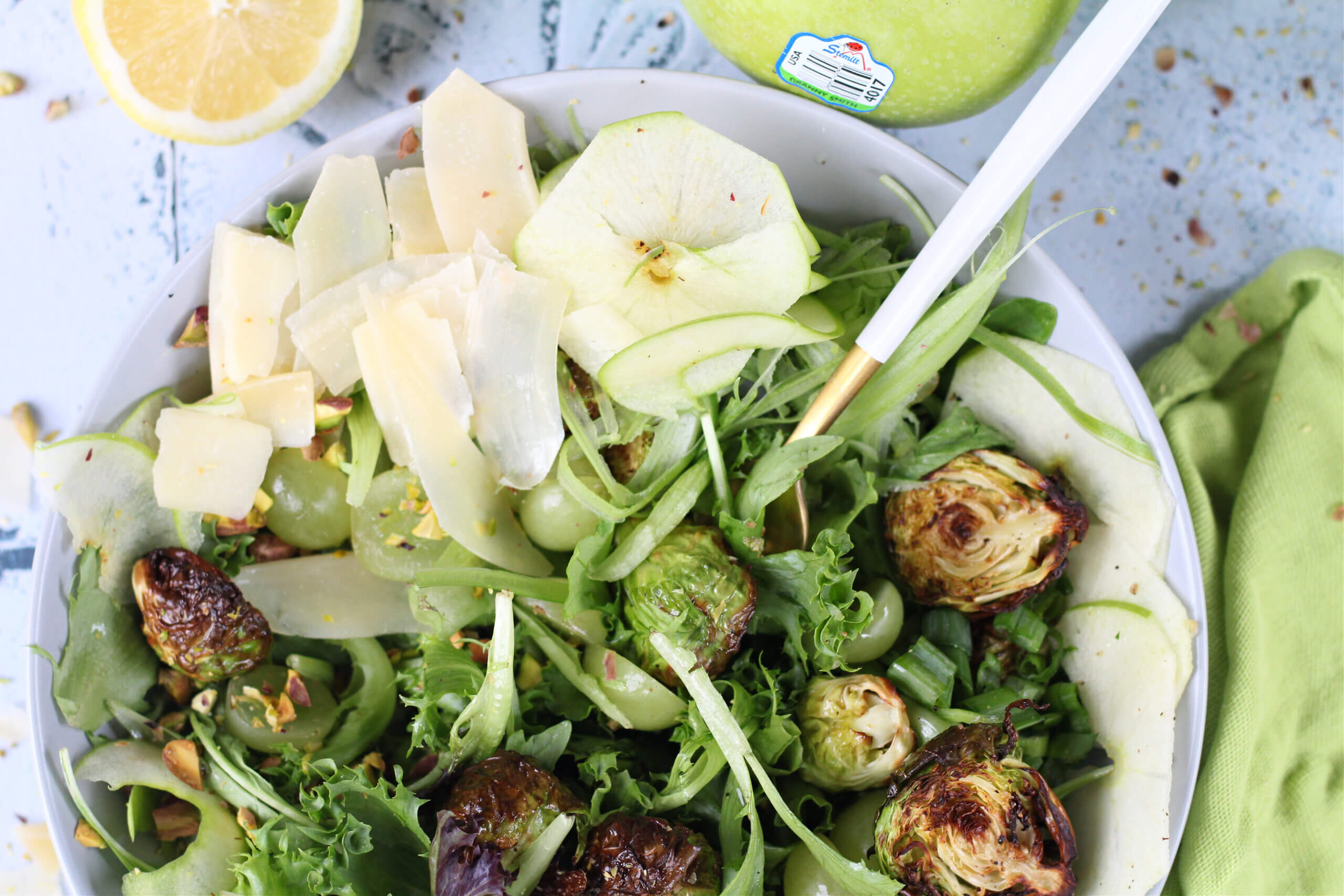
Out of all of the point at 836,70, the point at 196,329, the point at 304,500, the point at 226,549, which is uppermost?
the point at 836,70

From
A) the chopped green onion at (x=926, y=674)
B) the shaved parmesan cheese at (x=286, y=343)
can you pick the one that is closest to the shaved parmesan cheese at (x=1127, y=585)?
the chopped green onion at (x=926, y=674)

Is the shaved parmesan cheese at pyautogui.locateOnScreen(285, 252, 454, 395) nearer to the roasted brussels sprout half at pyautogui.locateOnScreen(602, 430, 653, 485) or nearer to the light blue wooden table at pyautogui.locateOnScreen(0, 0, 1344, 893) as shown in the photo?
the roasted brussels sprout half at pyautogui.locateOnScreen(602, 430, 653, 485)

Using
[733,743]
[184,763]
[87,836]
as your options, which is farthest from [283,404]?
[733,743]

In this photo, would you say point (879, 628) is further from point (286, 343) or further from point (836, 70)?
point (286, 343)

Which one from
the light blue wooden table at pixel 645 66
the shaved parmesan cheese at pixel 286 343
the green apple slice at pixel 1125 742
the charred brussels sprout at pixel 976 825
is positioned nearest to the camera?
the charred brussels sprout at pixel 976 825

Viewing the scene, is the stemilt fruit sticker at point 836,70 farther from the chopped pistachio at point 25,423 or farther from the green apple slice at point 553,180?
the chopped pistachio at point 25,423

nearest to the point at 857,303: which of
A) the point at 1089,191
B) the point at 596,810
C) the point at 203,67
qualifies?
the point at 1089,191
